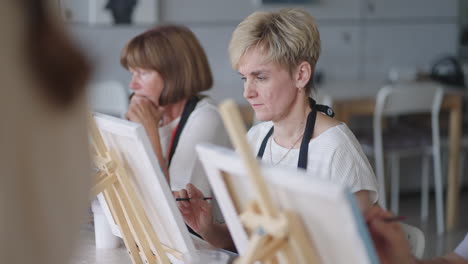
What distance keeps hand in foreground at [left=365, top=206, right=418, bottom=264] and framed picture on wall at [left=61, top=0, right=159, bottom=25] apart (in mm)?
3534

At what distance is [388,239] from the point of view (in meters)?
1.20

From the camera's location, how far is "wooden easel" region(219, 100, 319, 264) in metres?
1.03

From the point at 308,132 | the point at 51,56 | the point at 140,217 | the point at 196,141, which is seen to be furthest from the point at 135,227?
the point at 51,56

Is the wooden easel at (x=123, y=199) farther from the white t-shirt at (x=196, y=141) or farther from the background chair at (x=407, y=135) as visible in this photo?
the background chair at (x=407, y=135)

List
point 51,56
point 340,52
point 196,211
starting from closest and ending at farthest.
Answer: point 51,56
point 196,211
point 340,52

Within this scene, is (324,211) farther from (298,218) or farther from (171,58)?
(171,58)

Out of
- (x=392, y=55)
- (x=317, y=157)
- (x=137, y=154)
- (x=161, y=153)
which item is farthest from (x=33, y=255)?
(x=392, y=55)

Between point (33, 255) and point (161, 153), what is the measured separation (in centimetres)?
185

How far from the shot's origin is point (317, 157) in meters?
1.92

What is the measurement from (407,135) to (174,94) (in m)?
2.13

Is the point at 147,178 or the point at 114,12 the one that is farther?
the point at 114,12

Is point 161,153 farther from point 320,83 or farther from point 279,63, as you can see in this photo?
point 320,83

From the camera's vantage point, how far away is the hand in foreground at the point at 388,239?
120 centimetres

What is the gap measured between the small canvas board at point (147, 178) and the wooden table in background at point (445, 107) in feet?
8.13
